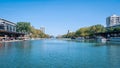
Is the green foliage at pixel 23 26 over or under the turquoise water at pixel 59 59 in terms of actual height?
over

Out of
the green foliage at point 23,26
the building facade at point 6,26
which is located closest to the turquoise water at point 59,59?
the building facade at point 6,26

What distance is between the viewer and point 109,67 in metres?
24.2

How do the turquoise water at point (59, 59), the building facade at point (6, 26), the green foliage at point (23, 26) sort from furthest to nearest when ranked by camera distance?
1. the green foliage at point (23, 26)
2. the building facade at point (6, 26)
3. the turquoise water at point (59, 59)

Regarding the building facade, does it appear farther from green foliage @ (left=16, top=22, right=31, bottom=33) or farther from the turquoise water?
the turquoise water

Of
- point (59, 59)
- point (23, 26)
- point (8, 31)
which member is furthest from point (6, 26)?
point (59, 59)

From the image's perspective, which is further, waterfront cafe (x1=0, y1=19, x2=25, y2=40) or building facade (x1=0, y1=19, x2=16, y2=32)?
building facade (x1=0, y1=19, x2=16, y2=32)

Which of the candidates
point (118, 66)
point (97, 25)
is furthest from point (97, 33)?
point (118, 66)

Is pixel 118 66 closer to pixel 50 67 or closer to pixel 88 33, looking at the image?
pixel 50 67

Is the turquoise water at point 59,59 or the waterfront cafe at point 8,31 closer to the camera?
the turquoise water at point 59,59

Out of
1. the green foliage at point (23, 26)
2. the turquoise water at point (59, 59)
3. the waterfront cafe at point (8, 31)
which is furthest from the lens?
the green foliage at point (23, 26)

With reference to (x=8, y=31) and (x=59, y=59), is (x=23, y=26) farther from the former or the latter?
(x=59, y=59)

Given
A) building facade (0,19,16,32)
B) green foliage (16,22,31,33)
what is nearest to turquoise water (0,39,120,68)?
building facade (0,19,16,32)

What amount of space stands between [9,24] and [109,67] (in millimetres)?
155722

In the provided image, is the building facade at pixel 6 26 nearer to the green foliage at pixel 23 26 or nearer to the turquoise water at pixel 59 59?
the green foliage at pixel 23 26
